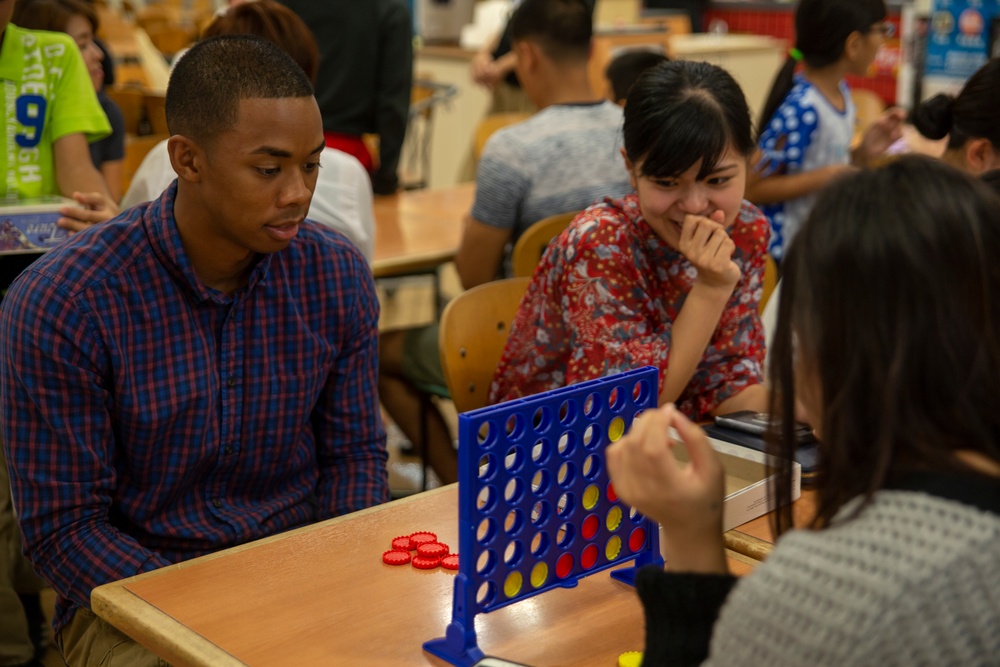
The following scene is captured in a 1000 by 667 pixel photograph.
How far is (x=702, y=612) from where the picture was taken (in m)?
1.02

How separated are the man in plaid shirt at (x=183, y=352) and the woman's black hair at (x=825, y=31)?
1905mm

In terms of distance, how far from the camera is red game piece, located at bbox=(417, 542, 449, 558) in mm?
1397

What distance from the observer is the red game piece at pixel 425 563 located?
1384mm

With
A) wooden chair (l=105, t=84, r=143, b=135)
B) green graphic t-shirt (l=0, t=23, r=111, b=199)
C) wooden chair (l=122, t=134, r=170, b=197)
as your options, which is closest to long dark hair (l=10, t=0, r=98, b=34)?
wooden chair (l=122, t=134, r=170, b=197)

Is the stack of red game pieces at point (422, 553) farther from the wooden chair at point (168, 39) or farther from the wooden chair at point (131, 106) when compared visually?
the wooden chair at point (168, 39)

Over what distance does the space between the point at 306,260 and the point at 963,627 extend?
115 cm

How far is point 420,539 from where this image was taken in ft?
4.71

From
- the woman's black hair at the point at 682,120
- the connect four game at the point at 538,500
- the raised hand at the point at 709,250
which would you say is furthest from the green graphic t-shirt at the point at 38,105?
the connect four game at the point at 538,500

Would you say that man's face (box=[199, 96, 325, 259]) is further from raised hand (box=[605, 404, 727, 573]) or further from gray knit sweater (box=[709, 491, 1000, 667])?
gray knit sweater (box=[709, 491, 1000, 667])

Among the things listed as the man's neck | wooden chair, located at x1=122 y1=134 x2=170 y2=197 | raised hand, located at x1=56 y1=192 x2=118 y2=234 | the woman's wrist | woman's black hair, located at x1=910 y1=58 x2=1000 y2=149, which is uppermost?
woman's black hair, located at x1=910 y1=58 x2=1000 y2=149

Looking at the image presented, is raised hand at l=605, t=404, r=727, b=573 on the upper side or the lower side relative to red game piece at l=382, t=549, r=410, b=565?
upper

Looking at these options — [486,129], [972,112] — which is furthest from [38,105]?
[486,129]

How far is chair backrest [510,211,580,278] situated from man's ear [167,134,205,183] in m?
1.14

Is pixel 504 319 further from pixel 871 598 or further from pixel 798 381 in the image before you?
pixel 871 598
